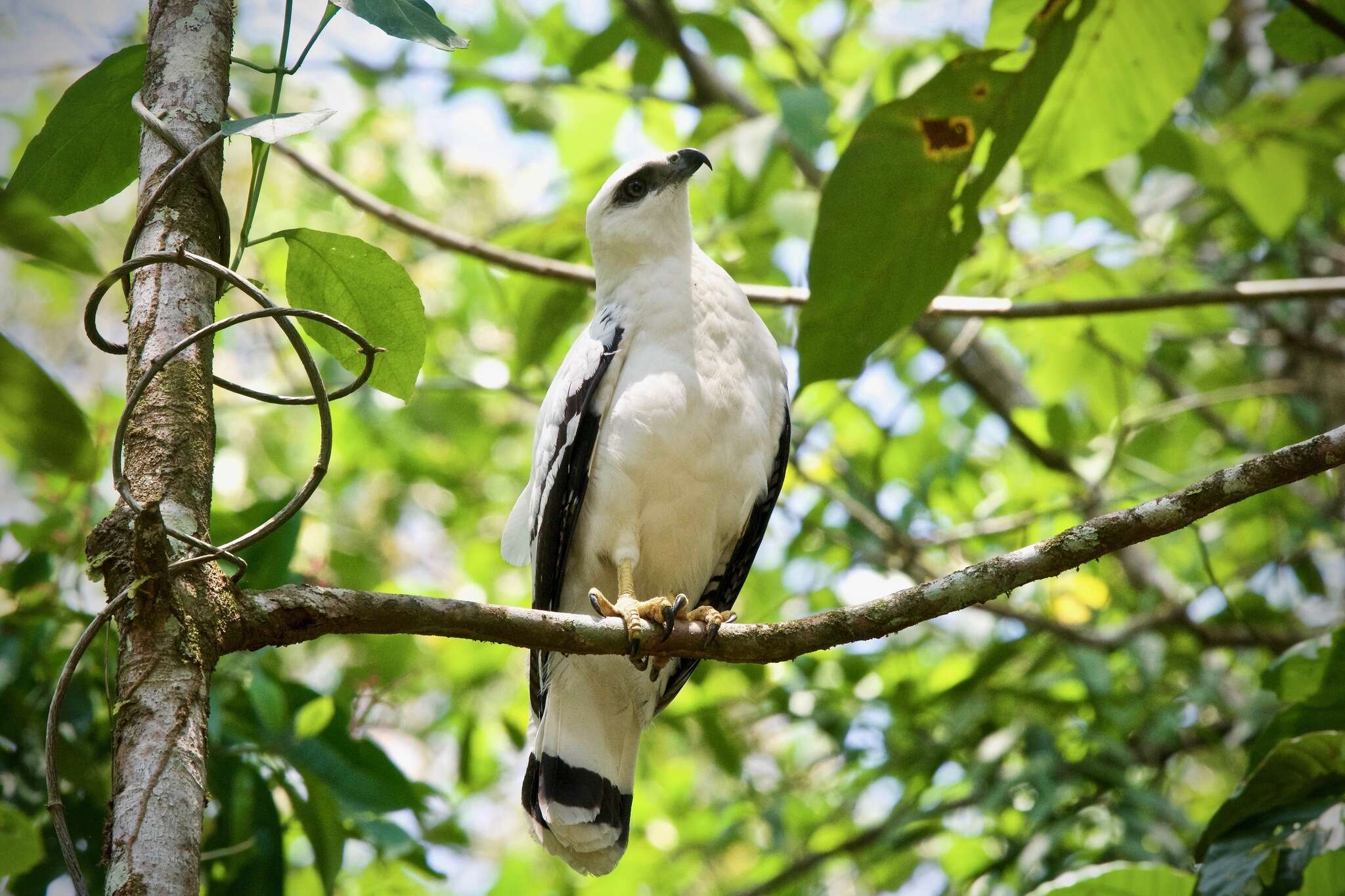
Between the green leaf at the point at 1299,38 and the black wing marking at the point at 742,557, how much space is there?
85.7 inches

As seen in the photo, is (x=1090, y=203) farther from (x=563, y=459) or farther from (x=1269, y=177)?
(x=563, y=459)

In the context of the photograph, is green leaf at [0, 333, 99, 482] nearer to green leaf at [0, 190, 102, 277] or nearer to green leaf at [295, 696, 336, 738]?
green leaf at [0, 190, 102, 277]

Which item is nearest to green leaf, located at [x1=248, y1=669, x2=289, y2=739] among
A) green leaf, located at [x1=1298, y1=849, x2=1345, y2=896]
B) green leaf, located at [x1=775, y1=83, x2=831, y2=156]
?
green leaf, located at [x1=775, y1=83, x2=831, y2=156]

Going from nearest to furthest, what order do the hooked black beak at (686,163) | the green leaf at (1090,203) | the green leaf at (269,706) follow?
the green leaf at (269,706) → the hooked black beak at (686,163) → the green leaf at (1090,203)

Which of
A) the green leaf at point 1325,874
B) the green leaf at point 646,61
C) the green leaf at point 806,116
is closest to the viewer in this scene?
the green leaf at point 1325,874

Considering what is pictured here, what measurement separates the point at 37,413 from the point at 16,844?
79.9 inches

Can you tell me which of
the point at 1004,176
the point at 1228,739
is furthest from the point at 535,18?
the point at 1228,739

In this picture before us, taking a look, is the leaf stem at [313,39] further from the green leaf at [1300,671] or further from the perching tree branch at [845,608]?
the green leaf at [1300,671]

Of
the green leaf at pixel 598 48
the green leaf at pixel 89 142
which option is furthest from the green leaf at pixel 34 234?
the green leaf at pixel 598 48

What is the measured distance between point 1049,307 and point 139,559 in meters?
3.34

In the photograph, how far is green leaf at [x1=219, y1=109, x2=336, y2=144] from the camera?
1.96 meters

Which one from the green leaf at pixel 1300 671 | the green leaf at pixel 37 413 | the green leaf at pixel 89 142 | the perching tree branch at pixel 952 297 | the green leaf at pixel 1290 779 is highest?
the perching tree branch at pixel 952 297

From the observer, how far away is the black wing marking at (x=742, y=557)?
13.1 feet

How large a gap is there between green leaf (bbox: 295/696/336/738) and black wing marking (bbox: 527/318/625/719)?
682mm
